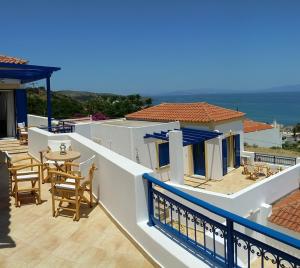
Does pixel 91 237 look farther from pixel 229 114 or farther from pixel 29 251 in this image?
pixel 229 114

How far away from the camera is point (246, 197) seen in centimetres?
1303

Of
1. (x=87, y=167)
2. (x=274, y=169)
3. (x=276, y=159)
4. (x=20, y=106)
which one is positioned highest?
(x=20, y=106)

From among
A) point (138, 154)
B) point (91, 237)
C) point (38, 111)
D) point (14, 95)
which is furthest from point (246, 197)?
point (38, 111)

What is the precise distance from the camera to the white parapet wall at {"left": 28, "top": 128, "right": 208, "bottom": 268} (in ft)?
14.3

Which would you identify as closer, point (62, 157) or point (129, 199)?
point (129, 199)

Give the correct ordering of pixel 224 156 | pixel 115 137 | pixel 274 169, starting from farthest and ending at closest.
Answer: pixel 224 156, pixel 274 169, pixel 115 137

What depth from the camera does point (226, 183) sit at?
18125 millimetres

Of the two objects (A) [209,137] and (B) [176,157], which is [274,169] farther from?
(B) [176,157]

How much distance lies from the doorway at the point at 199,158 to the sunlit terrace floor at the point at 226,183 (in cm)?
64

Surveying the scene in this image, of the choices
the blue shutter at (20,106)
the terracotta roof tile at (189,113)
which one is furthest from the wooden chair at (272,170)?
the blue shutter at (20,106)

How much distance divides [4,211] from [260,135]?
3400 centimetres

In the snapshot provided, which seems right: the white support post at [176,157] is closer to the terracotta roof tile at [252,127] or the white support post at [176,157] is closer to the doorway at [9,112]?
the doorway at [9,112]

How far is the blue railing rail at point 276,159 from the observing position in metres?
19.0

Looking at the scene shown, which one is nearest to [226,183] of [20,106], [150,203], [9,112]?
[20,106]
